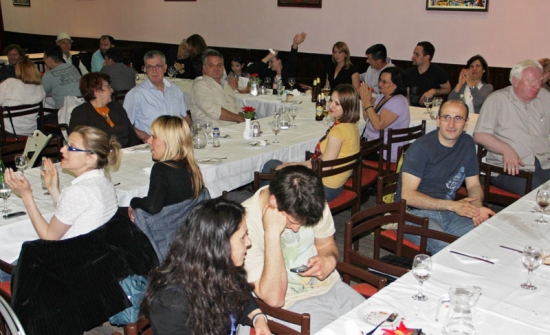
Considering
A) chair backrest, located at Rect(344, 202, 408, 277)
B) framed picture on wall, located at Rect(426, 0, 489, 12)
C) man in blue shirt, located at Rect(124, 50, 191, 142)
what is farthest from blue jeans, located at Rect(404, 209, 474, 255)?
framed picture on wall, located at Rect(426, 0, 489, 12)

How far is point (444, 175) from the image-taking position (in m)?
3.55

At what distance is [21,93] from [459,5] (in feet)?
19.7

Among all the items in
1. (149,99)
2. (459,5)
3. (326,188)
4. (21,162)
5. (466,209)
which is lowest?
(326,188)

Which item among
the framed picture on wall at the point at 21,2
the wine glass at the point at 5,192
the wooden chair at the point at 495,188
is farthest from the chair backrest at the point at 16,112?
the framed picture on wall at the point at 21,2

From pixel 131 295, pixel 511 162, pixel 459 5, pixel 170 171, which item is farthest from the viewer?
pixel 459 5

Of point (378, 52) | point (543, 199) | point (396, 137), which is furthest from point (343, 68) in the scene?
point (543, 199)

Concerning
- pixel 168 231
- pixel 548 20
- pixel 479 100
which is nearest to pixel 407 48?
pixel 548 20

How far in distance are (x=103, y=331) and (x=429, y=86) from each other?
534 cm

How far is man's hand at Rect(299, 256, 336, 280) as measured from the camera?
245 cm

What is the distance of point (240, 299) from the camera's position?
199cm

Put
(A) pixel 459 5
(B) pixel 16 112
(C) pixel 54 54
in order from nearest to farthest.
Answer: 1. (B) pixel 16 112
2. (C) pixel 54 54
3. (A) pixel 459 5

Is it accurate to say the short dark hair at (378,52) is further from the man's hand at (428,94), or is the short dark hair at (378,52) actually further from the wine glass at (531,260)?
the wine glass at (531,260)

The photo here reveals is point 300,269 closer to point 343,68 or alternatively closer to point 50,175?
point 50,175

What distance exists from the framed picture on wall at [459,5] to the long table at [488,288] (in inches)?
229
